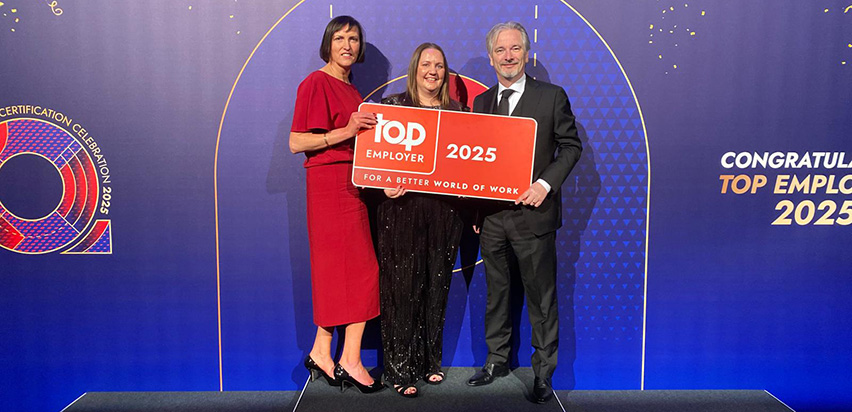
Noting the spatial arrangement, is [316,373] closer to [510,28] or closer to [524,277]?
[524,277]

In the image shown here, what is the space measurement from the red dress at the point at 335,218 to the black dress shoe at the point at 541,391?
34.3 inches

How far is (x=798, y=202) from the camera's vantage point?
2699 mm

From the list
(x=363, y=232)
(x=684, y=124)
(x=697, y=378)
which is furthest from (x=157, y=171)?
(x=697, y=378)

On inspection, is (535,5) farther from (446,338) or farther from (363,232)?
(446,338)

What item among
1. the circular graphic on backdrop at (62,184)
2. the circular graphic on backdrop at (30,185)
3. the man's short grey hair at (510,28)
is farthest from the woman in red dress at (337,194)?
the circular graphic on backdrop at (30,185)

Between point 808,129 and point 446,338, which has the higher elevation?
point 808,129

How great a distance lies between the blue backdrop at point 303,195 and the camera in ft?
8.56

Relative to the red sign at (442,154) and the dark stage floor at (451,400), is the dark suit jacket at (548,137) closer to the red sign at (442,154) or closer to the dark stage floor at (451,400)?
the red sign at (442,154)

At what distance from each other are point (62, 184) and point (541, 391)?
9.13 feet

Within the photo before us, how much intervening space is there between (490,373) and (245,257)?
1.50 m

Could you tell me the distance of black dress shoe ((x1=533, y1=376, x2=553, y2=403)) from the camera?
7.66 ft

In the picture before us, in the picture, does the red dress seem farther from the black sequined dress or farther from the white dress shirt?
the white dress shirt

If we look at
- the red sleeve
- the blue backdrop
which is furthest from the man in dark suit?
the red sleeve

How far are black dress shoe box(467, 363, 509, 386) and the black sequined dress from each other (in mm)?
275
